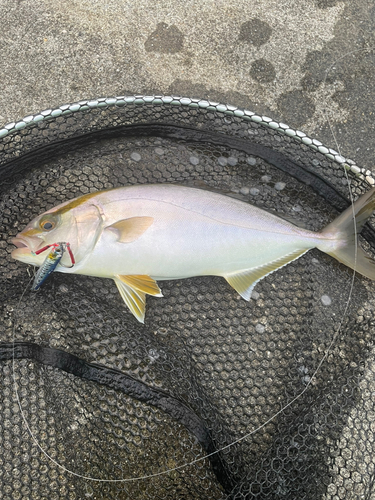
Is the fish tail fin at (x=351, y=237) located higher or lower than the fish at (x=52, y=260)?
higher

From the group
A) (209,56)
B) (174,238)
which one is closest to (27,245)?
(174,238)

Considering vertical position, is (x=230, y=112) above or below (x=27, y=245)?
above

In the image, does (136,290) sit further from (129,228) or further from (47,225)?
(47,225)

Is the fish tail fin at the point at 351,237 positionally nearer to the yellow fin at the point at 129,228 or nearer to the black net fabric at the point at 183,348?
the black net fabric at the point at 183,348

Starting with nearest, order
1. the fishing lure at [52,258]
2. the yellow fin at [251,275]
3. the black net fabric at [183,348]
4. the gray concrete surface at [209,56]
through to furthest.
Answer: the fishing lure at [52,258], the black net fabric at [183,348], the yellow fin at [251,275], the gray concrete surface at [209,56]

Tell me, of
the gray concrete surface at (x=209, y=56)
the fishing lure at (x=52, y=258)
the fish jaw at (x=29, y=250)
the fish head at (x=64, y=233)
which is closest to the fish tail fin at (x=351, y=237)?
the gray concrete surface at (x=209, y=56)

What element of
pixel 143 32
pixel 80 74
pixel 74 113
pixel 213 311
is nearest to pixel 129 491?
pixel 213 311

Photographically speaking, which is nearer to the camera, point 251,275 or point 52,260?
point 52,260
